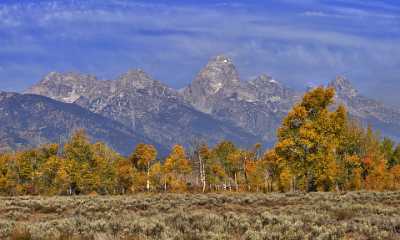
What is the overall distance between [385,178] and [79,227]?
53.2 meters

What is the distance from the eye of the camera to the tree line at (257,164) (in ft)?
155

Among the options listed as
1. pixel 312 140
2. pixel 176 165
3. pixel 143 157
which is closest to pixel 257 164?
pixel 176 165

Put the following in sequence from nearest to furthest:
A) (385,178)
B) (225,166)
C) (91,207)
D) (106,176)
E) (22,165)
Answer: (91,207)
(385,178)
(106,176)
(22,165)
(225,166)

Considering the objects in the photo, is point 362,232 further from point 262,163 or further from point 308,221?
point 262,163

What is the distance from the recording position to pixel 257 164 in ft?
286

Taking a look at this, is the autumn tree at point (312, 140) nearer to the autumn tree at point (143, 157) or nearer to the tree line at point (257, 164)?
the tree line at point (257, 164)

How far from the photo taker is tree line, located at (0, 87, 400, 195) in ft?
155

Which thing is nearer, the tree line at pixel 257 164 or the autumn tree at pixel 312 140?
the autumn tree at pixel 312 140

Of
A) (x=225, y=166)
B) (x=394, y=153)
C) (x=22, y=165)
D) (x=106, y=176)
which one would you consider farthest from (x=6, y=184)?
(x=394, y=153)

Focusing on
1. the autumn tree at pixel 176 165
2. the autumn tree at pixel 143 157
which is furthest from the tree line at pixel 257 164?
the autumn tree at pixel 143 157

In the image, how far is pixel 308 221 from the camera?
17.8 meters

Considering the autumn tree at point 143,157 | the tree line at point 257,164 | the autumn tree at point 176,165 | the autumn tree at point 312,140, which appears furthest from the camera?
the autumn tree at point 143,157

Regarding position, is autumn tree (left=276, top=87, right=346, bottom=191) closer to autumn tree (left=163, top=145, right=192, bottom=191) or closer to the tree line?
the tree line

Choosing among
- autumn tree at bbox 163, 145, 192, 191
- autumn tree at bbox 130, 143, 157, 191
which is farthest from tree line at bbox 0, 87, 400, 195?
autumn tree at bbox 130, 143, 157, 191
